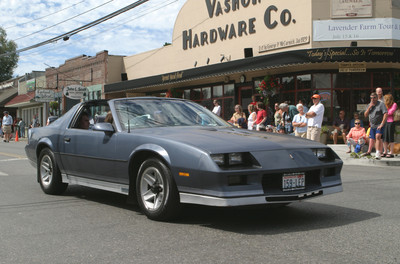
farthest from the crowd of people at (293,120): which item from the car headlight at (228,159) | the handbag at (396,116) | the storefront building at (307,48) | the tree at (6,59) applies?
the tree at (6,59)

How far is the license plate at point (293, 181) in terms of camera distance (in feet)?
14.8

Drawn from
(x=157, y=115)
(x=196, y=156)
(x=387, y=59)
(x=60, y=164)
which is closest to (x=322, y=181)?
(x=196, y=156)

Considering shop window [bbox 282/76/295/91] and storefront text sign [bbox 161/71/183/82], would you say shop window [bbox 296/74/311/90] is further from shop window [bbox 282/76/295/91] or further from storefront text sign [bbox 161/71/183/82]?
storefront text sign [bbox 161/71/183/82]

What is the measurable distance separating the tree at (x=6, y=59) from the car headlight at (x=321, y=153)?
68.8 meters

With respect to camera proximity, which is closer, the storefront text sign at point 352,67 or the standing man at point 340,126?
the standing man at point 340,126

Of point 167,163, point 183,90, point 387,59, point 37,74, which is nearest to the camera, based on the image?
point 167,163

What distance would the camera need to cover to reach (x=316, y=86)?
750 inches

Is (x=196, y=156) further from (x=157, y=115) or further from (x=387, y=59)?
(x=387, y=59)

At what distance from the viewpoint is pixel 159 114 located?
19.2ft

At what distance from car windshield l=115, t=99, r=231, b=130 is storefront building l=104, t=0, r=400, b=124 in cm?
1170

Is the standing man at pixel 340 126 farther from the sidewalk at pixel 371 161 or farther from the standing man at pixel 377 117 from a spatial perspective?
the standing man at pixel 377 117

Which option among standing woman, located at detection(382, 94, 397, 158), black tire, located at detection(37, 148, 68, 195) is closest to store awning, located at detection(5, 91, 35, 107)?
standing woman, located at detection(382, 94, 397, 158)

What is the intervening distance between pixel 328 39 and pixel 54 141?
14.3m

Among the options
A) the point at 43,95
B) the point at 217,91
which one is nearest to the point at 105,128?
the point at 217,91
